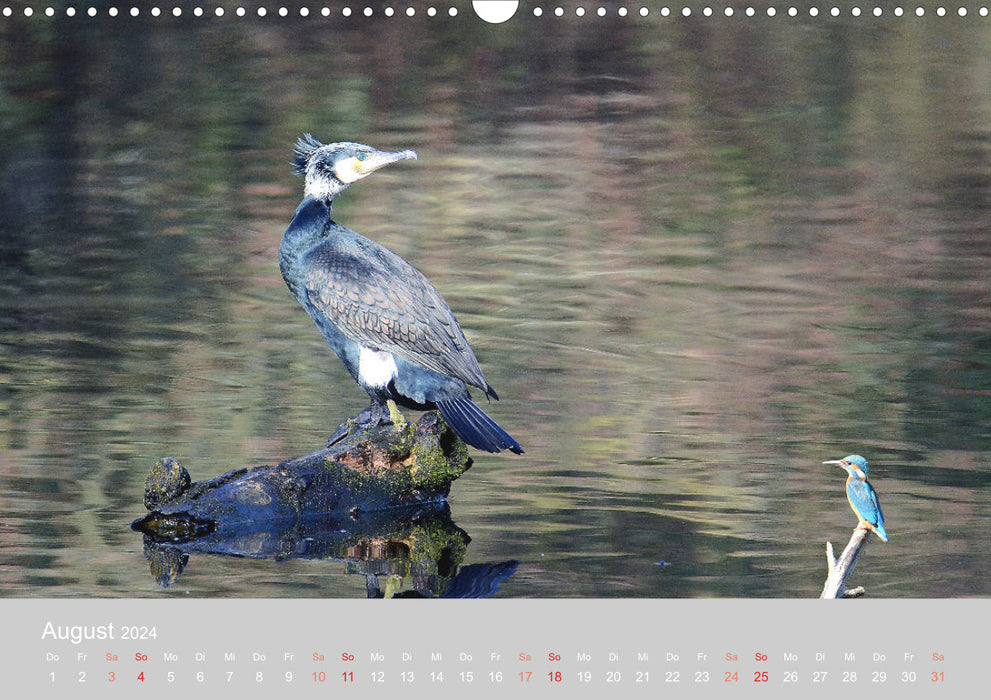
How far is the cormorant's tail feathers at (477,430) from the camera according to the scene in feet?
22.6

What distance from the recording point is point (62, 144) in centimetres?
1672

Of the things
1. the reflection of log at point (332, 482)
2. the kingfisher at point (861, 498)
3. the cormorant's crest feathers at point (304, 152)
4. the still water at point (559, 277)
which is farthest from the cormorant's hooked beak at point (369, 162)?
the kingfisher at point (861, 498)

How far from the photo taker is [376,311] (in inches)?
277

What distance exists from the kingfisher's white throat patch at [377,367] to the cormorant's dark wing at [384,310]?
0.07 metres

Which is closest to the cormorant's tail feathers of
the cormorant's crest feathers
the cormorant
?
the cormorant

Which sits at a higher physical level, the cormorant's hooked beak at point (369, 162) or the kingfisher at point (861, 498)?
the cormorant's hooked beak at point (369, 162)

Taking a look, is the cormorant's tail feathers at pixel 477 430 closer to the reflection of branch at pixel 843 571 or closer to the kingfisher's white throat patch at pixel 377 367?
the kingfisher's white throat patch at pixel 377 367

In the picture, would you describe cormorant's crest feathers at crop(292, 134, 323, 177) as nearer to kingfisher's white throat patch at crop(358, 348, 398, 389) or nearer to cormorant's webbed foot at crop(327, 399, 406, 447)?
kingfisher's white throat patch at crop(358, 348, 398, 389)

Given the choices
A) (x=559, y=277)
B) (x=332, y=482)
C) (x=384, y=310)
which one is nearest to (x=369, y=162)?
(x=384, y=310)

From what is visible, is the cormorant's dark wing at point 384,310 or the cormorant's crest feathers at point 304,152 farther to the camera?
the cormorant's crest feathers at point 304,152

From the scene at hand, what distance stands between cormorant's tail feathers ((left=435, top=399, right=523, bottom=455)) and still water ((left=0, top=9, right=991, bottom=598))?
10.9 inches

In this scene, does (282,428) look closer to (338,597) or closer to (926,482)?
(338,597)

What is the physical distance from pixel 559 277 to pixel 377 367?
17.4 feet

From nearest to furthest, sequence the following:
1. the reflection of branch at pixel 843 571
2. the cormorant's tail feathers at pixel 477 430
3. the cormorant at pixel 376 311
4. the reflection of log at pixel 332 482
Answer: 1. the reflection of branch at pixel 843 571
2. the reflection of log at pixel 332 482
3. the cormorant's tail feathers at pixel 477 430
4. the cormorant at pixel 376 311
